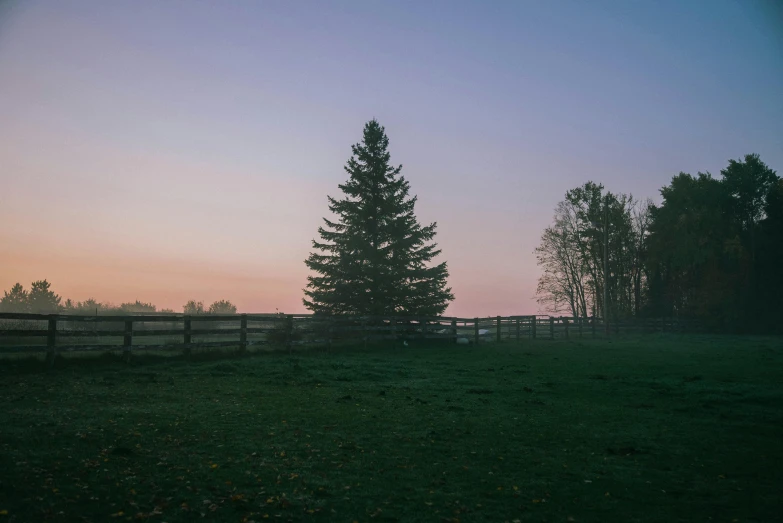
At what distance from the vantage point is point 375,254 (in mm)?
29750

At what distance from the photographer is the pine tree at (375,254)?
29484 mm

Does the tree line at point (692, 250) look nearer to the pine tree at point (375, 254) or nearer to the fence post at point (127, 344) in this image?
the pine tree at point (375, 254)

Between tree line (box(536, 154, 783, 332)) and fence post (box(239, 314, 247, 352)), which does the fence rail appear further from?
tree line (box(536, 154, 783, 332))

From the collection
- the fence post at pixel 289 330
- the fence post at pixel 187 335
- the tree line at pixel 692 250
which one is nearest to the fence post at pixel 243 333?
the fence post at pixel 289 330

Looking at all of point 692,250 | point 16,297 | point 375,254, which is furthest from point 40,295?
point 692,250

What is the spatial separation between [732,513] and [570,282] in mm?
47713

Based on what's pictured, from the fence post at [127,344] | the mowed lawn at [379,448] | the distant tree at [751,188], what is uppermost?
the distant tree at [751,188]

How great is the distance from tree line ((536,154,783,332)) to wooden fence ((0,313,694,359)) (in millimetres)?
11379

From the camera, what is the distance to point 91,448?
6477 mm

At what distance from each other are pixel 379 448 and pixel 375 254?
22.7 meters

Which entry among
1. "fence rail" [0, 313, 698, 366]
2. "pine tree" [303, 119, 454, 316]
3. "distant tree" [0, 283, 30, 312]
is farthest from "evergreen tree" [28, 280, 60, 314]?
"pine tree" [303, 119, 454, 316]

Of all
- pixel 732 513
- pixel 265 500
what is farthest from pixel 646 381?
pixel 265 500

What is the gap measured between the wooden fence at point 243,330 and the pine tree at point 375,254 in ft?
8.51

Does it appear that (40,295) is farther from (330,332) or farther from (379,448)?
(379,448)
